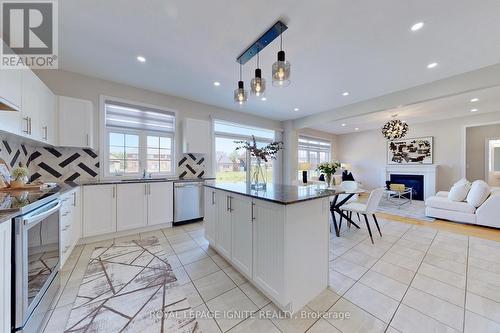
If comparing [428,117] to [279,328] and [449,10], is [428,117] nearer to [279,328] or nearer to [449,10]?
[449,10]

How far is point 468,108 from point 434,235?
162 inches

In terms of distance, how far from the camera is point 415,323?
142cm

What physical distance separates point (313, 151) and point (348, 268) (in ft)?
20.1

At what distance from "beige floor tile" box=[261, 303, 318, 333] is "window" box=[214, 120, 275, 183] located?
126 inches

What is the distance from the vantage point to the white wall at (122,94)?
2.98 meters

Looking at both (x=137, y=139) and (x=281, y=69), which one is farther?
(x=137, y=139)

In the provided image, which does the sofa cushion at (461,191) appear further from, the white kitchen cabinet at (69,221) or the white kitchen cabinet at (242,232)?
the white kitchen cabinet at (69,221)

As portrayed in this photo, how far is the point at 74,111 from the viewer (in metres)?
2.90

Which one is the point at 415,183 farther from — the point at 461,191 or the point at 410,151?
the point at 461,191

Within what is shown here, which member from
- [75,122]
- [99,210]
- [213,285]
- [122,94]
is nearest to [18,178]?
[99,210]

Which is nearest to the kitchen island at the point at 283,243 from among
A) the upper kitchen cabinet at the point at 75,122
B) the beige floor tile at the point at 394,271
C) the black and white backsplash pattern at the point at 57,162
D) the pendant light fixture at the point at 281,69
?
the beige floor tile at the point at 394,271

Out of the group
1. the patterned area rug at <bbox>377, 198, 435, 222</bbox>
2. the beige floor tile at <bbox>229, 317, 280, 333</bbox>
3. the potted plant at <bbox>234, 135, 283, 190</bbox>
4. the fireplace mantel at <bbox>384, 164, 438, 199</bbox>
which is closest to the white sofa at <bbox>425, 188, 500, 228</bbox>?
the patterned area rug at <bbox>377, 198, 435, 222</bbox>

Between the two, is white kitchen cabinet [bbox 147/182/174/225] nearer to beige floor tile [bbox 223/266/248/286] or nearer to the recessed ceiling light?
beige floor tile [bbox 223/266/248/286]

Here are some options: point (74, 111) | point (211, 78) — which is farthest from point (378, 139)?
point (74, 111)
